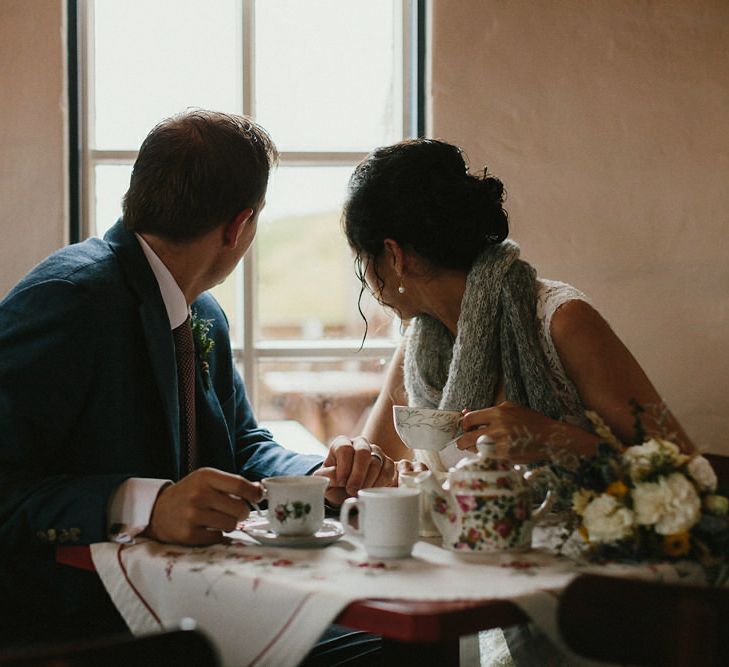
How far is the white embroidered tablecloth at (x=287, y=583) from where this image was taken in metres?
1.30

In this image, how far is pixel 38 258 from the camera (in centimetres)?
294

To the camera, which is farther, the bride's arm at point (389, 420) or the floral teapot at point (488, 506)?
the bride's arm at point (389, 420)

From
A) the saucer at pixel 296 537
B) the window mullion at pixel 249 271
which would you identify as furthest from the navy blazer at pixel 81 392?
the window mullion at pixel 249 271

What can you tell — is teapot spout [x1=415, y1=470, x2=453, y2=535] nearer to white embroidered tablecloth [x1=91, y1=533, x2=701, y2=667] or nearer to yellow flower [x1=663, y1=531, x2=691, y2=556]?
white embroidered tablecloth [x1=91, y1=533, x2=701, y2=667]

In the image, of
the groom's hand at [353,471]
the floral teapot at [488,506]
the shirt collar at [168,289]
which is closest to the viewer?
the floral teapot at [488,506]

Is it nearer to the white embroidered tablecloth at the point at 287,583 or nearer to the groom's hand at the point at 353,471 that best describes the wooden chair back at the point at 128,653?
the white embroidered tablecloth at the point at 287,583

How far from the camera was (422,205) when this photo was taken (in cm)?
233

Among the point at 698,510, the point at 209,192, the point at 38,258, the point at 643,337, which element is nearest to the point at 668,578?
the point at 698,510

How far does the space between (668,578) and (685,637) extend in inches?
10.7

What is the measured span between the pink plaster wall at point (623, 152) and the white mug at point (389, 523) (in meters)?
1.65

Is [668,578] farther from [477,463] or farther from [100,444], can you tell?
[100,444]

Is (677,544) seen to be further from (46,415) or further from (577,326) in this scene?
(46,415)

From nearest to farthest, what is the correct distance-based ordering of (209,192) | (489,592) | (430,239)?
(489,592)
(209,192)
(430,239)

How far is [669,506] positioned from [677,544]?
Answer: 0.22 ft
